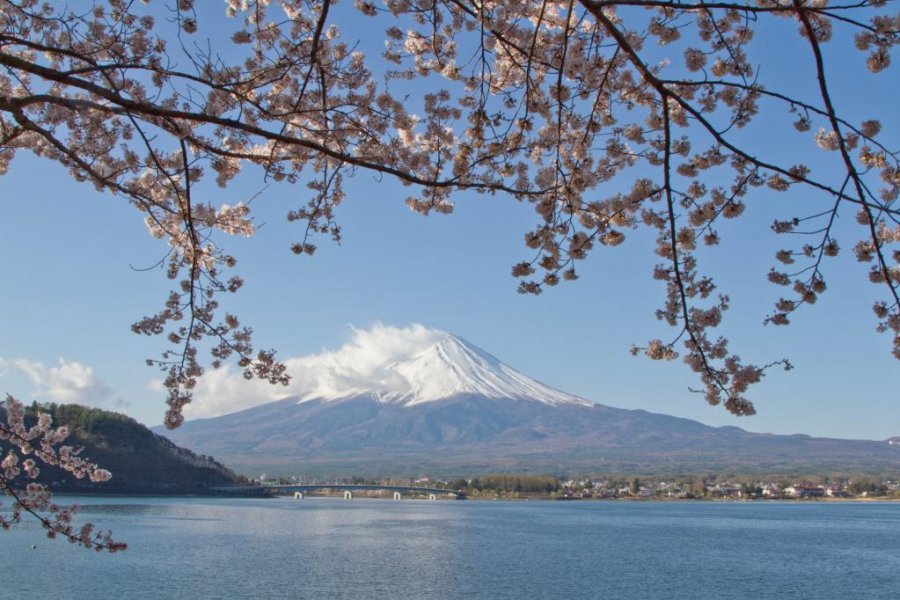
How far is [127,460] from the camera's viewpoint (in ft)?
166

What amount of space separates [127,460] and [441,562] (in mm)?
36331

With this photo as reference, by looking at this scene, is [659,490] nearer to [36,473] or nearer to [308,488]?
[308,488]

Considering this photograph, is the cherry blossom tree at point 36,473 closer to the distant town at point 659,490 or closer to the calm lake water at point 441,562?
the calm lake water at point 441,562

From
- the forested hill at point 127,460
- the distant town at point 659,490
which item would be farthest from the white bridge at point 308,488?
the forested hill at point 127,460

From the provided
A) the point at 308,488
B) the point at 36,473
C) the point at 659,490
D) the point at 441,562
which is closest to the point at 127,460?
the point at 308,488

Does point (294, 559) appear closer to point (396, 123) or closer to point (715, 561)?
point (715, 561)

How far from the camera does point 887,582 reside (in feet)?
58.0

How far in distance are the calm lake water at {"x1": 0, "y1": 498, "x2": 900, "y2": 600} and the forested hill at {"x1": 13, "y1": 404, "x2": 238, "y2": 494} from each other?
1408 cm

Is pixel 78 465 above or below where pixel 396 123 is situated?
below

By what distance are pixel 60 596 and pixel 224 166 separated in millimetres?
12786

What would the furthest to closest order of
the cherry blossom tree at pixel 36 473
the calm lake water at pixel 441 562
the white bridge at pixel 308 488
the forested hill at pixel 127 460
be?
1. the white bridge at pixel 308 488
2. the forested hill at pixel 127 460
3. the calm lake water at pixel 441 562
4. the cherry blossom tree at pixel 36 473

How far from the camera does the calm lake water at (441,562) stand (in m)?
15.2

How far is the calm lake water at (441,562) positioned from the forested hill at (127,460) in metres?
14.1

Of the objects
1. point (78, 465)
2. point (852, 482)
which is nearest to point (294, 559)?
point (78, 465)
